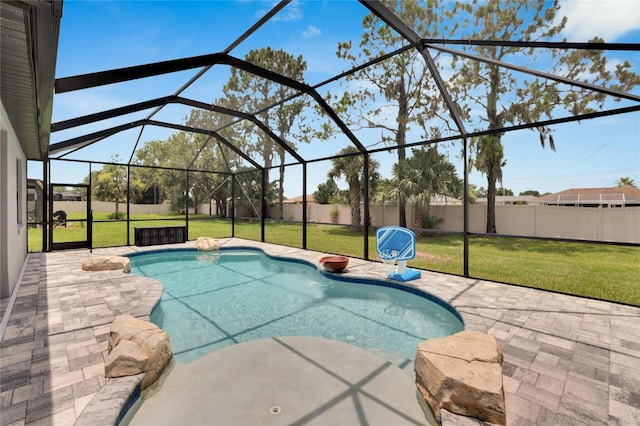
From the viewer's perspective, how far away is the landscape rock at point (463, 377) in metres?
2.01

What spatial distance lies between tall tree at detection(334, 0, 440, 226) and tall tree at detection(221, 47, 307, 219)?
7.85 feet

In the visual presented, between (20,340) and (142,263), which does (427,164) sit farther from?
(20,340)

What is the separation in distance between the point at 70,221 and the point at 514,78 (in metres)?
17.5

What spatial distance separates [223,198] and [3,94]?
70.3 feet

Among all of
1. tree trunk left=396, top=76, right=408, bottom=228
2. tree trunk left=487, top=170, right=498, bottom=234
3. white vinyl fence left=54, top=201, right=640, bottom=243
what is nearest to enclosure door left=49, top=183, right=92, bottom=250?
white vinyl fence left=54, top=201, right=640, bottom=243

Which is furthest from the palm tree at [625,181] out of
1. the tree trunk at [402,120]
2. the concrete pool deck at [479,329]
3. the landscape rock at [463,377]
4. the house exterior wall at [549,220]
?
the landscape rock at [463,377]

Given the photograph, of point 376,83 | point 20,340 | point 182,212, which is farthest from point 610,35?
point 182,212

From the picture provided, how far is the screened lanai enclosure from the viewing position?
465cm

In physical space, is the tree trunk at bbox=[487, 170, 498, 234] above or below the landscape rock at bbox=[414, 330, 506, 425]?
above

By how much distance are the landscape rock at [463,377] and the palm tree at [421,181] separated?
36.7 feet

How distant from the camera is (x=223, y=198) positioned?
24391 mm

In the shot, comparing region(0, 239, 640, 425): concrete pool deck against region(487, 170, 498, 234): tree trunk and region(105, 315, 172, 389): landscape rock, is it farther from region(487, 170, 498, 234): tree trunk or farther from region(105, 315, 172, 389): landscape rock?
region(487, 170, 498, 234): tree trunk

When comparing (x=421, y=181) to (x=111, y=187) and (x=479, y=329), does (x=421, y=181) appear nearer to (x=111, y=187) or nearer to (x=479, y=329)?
Result: (x=479, y=329)

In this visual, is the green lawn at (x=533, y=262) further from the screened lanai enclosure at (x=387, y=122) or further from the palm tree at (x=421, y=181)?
the palm tree at (x=421, y=181)
